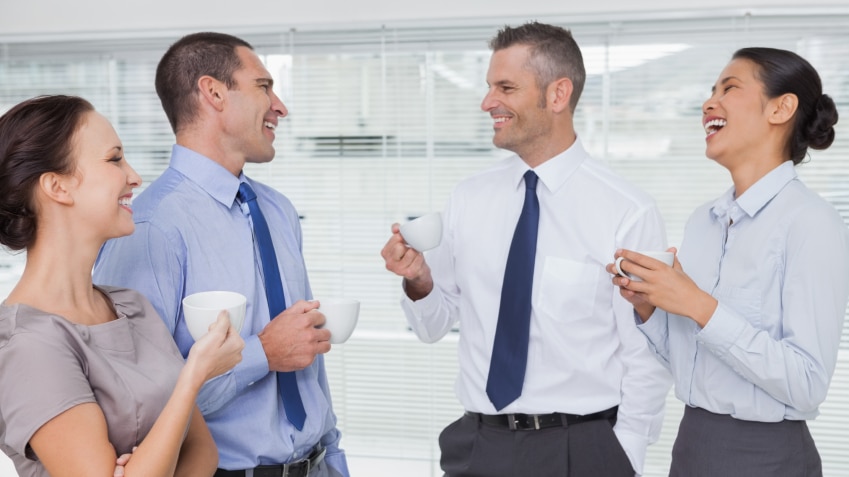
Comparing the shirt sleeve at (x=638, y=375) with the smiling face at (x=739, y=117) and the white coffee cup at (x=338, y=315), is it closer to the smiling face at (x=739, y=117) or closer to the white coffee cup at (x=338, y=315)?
the smiling face at (x=739, y=117)

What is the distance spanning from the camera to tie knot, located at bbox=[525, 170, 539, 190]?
2.19 meters

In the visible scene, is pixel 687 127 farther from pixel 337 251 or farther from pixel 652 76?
pixel 337 251

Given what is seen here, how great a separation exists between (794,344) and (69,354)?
1.34 m

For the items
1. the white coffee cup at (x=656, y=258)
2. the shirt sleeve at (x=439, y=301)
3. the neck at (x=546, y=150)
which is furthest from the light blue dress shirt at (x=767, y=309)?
the shirt sleeve at (x=439, y=301)

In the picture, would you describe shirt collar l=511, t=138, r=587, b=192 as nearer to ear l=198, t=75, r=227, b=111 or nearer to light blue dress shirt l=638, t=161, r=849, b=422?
light blue dress shirt l=638, t=161, r=849, b=422

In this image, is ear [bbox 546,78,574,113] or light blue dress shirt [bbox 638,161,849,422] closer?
light blue dress shirt [bbox 638,161,849,422]

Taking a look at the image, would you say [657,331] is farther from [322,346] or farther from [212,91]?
[212,91]

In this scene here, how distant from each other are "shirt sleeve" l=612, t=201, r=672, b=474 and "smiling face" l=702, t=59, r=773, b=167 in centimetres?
31

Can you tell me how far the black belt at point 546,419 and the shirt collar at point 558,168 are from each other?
0.59 metres

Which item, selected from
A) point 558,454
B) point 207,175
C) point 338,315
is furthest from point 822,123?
point 207,175

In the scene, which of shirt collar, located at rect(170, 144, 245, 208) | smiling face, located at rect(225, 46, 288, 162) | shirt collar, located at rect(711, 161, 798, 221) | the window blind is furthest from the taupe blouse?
the window blind

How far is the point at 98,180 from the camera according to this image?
4.60 feet

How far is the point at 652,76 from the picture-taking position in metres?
3.37

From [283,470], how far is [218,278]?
43 cm
